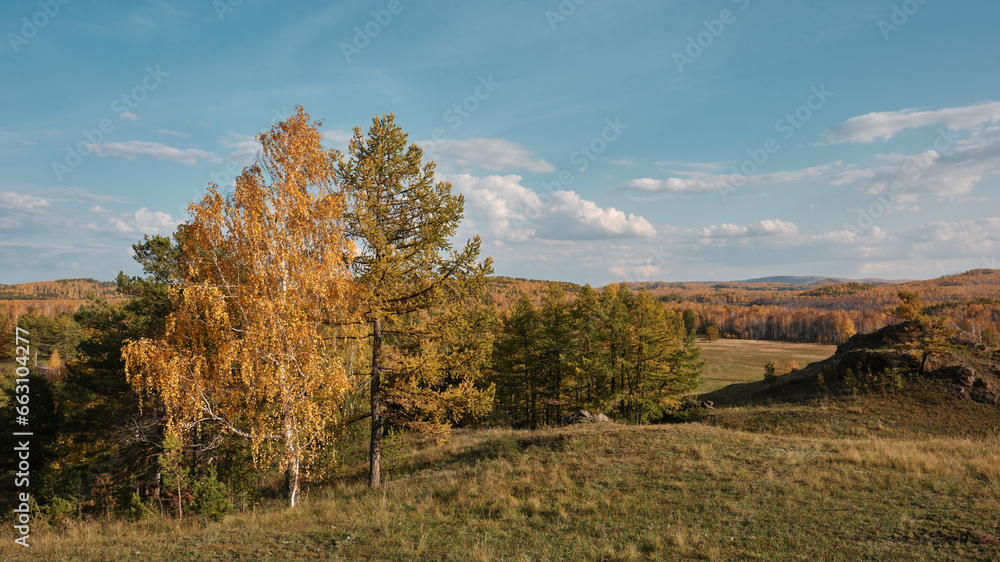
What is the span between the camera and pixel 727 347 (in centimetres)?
12100

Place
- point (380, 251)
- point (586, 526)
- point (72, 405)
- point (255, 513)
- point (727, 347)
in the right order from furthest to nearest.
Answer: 1. point (727, 347)
2. point (72, 405)
3. point (380, 251)
4. point (255, 513)
5. point (586, 526)

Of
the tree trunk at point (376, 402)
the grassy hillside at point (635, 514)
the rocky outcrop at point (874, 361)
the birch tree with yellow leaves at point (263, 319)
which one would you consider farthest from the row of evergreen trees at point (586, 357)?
the birch tree with yellow leaves at point (263, 319)

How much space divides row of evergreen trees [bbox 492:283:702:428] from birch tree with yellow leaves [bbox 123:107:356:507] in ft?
63.3

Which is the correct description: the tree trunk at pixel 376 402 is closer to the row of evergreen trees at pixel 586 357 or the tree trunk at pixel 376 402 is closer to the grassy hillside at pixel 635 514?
the grassy hillside at pixel 635 514

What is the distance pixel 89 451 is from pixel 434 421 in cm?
2426

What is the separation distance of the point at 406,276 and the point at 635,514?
9.13 metres

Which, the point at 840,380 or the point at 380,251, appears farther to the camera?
the point at 840,380

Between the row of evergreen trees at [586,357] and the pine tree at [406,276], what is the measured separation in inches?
662

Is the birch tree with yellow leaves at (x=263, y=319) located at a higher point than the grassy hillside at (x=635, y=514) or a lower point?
higher

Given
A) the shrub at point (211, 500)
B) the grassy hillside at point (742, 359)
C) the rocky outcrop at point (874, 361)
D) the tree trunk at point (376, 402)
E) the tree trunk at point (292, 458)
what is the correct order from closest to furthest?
the shrub at point (211, 500) < the tree trunk at point (292, 458) < the tree trunk at point (376, 402) < the rocky outcrop at point (874, 361) < the grassy hillside at point (742, 359)

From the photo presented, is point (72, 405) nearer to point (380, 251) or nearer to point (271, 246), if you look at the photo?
point (271, 246)

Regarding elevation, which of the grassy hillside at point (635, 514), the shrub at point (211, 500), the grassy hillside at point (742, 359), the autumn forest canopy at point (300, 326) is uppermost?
the autumn forest canopy at point (300, 326)

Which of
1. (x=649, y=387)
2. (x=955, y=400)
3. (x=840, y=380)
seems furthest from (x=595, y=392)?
(x=955, y=400)

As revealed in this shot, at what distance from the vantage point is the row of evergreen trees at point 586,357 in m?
31.2
